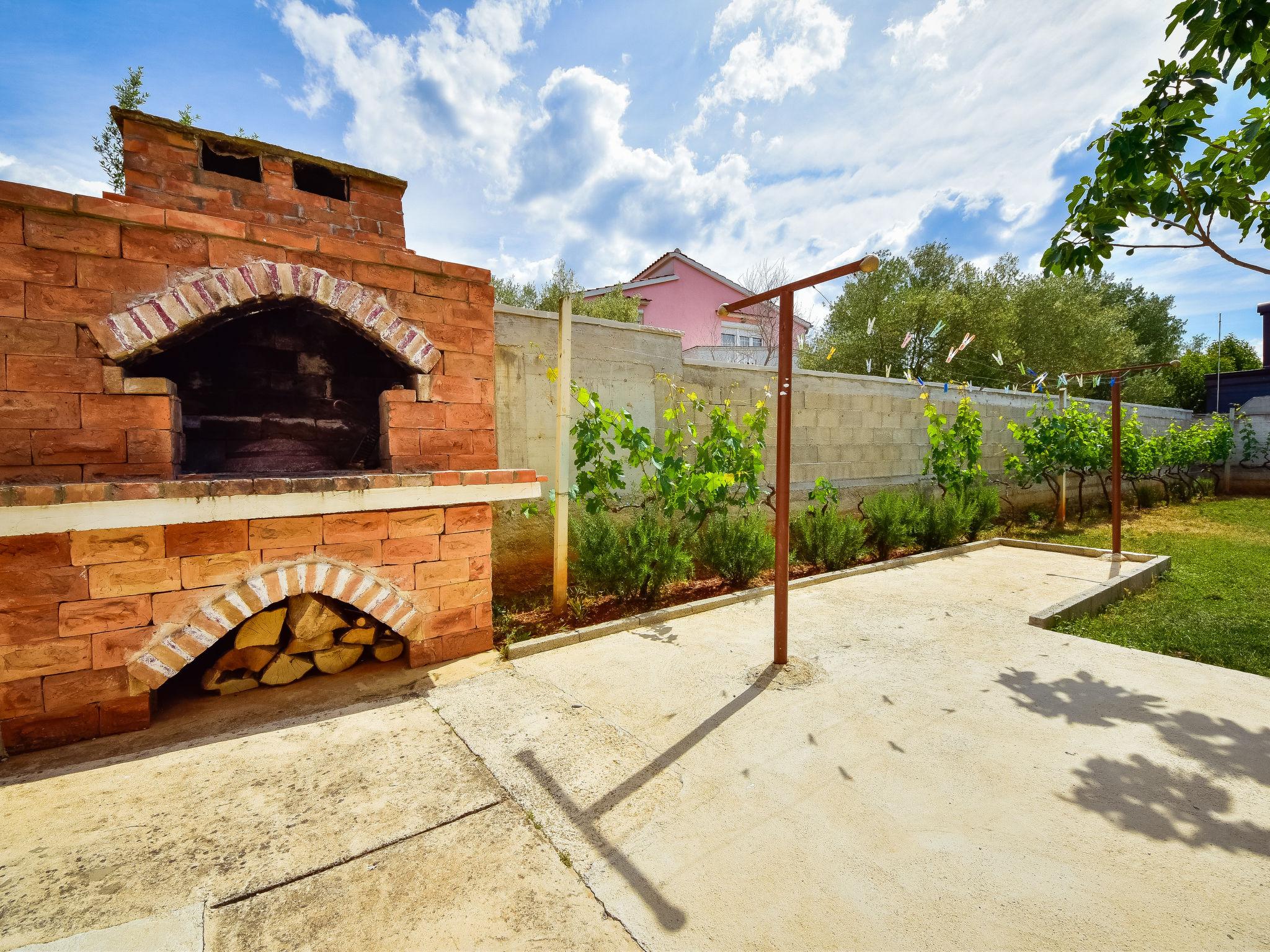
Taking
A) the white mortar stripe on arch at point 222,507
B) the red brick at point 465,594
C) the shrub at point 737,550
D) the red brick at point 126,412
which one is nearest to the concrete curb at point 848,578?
the shrub at point 737,550

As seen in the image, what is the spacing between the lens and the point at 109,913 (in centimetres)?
165

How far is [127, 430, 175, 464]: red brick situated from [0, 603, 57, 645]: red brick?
2.53ft

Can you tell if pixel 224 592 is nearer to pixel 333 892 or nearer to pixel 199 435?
pixel 199 435

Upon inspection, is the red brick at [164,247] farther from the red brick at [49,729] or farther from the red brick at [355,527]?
the red brick at [49,729]

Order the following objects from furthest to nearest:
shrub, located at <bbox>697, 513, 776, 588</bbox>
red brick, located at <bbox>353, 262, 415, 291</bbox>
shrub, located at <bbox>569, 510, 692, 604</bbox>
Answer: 1. shrub, located at <bbox>697, 513, 776, 588</bbox>
2. shrub, located at <bbox>569, 510, 692, 604</bbox>
3. red brick, located at <bbox>353, 262, 415, 291</bbox>

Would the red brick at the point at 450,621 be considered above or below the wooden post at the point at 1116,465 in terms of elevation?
below

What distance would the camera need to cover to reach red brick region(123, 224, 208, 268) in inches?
106

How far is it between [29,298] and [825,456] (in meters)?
7.57

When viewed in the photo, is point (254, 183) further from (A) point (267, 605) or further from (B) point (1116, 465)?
(B) point (1116, 465)

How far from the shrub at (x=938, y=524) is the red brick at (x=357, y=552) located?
21.0 feet

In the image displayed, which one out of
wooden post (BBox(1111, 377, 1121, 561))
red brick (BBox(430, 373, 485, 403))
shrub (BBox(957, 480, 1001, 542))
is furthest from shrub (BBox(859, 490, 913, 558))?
red brick (BBox(430, 373, 485, 403))

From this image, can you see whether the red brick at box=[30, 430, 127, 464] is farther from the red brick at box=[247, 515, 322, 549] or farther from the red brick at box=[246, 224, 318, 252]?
the red brick at box=[246, 224, 318, 252]

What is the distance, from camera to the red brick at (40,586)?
2.47 meters

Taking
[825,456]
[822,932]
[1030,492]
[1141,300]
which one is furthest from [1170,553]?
[1141,300]
